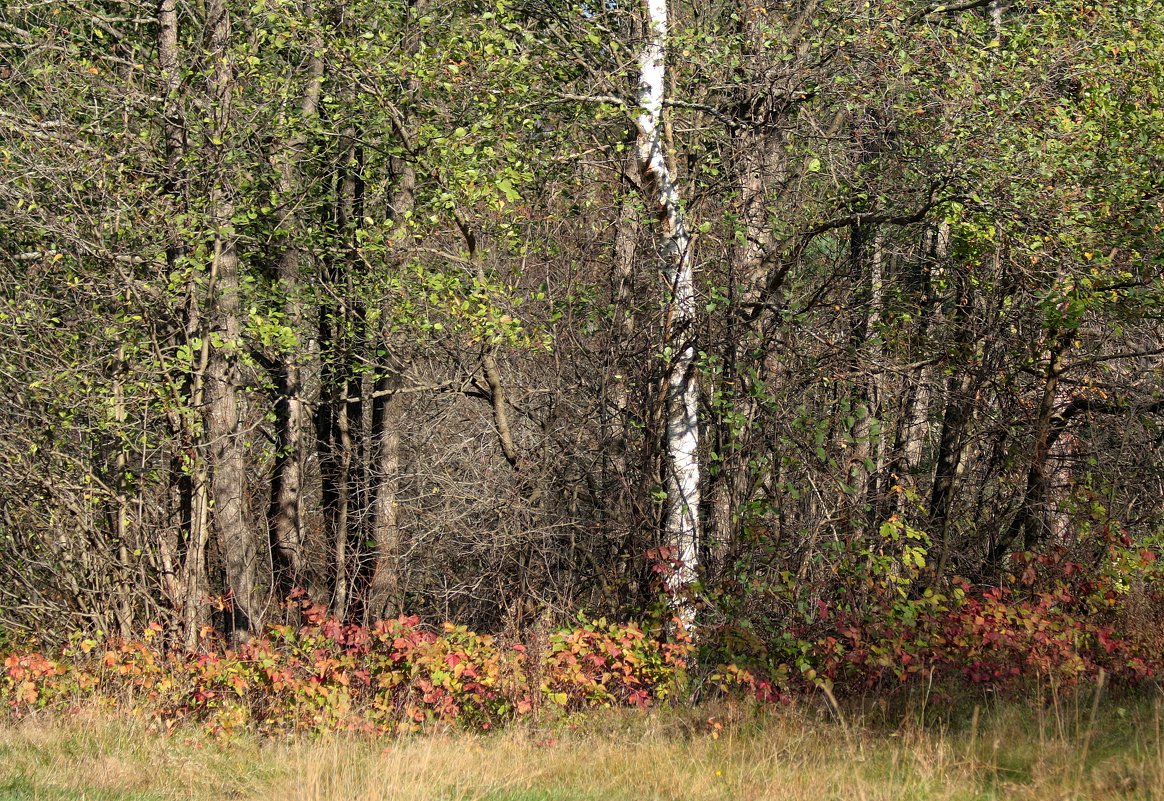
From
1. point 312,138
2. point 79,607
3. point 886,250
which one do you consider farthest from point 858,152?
point 79,607

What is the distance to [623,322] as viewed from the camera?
8977mm

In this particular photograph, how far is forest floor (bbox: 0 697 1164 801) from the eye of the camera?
17.6 ft

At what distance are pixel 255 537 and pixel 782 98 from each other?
6645 mm

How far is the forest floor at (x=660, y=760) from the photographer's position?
5.36 meters

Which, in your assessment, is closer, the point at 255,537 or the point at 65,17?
the point at 65,17

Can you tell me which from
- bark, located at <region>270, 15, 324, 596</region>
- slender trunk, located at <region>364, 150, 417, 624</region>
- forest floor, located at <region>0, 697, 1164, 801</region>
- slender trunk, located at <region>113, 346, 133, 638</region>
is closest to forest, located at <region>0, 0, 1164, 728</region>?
slender trunk, located at <region>113, 346, 133, 638</region>

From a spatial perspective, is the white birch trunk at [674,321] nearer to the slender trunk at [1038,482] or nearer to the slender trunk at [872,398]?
the slender trunk at [872,398]

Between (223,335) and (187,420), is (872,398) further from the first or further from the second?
(187,420)

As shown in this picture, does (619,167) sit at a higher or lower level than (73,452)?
higher

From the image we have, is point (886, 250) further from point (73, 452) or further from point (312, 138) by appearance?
point (73, 452)

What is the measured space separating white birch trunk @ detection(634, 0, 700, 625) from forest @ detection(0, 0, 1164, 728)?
3 centimetres

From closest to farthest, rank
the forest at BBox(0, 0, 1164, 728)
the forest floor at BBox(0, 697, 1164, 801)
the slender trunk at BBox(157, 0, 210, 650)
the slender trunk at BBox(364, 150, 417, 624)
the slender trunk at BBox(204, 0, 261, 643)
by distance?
the forest floor at BBox(0, 697, 1164, 801) < the forest at BBox(0, 0, 1164, 728) < the slender trunk at BBox(157, 0, 210, 650) < the slender trunk at BBox(204, 0, 261, 643) < the slender trunk at BBox(364, 150, 417, 624)

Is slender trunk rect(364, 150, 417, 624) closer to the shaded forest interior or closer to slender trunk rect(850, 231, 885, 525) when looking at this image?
the shaded forest interior

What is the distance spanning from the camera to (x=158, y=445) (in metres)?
8.80
